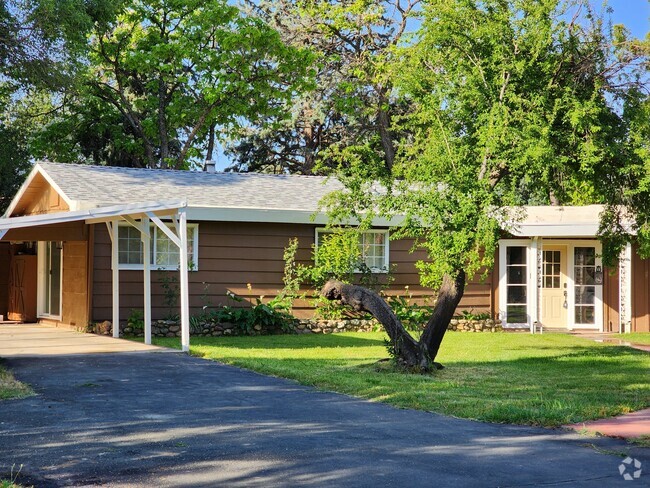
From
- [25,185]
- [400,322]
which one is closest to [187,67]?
A: [25,185]

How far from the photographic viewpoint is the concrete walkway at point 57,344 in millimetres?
13992

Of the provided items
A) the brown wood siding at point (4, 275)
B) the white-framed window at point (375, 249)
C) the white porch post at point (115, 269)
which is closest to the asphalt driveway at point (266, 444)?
the white porch post at point (115, 269)

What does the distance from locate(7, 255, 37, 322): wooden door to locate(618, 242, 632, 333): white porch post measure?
1442 cm

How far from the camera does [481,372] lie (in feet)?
40.7

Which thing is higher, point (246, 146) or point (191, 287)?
point (246, 146)

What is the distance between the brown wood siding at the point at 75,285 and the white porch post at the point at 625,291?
1230 centimetres

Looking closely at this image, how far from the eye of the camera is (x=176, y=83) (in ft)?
103

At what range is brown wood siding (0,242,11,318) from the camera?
2225 cm

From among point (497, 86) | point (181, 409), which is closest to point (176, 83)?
point (497, 86)

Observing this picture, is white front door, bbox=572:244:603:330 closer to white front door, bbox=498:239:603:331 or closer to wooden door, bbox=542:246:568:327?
white front door, bbox=498:239:603:331

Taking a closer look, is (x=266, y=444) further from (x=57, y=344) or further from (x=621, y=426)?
(x=57, y=344)

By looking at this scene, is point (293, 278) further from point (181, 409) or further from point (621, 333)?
point (181, 409)

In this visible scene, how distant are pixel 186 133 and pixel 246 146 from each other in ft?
10.2

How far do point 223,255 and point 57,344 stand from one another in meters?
4.47
